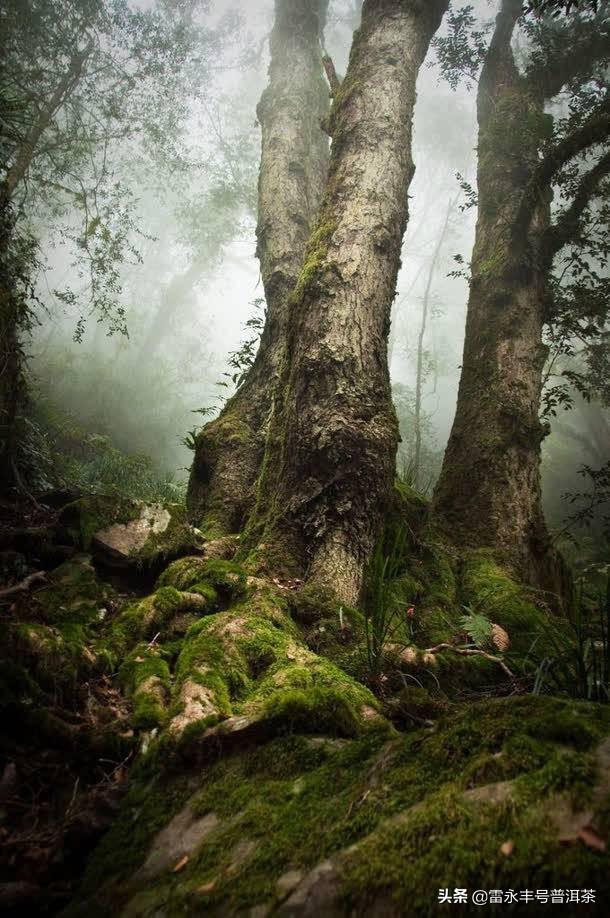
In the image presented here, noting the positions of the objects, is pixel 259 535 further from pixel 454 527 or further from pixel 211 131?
pixel 211 131

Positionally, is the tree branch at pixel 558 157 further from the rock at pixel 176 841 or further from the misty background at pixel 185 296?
the rock at pixel 176 841

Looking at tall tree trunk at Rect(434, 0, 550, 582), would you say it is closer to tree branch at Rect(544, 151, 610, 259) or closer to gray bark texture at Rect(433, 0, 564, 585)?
gray bark texture at Rect(433, 0, 564, 585)

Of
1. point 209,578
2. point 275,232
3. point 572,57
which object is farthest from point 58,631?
point 572,57

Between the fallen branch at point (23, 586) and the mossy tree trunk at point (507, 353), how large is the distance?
3.46 meters

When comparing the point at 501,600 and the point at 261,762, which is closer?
the point at 261,762

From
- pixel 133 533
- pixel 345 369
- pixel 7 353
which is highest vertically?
pixel 7 353

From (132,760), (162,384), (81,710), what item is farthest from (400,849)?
(162,384)

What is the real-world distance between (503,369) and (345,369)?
247 centimetres

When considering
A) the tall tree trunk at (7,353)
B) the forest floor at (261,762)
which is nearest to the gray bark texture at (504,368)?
the forest floor at (261,762)

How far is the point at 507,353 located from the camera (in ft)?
16.9

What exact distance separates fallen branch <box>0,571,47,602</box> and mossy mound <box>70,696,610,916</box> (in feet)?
3.83

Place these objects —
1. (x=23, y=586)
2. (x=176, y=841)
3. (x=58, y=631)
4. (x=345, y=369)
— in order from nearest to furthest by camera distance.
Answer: (x=176, y=841)
(x=58, y=631)
(x=23, y=586)
(x=345, y=369)

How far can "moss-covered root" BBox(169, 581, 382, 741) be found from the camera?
153 cm

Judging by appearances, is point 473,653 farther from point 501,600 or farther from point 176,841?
point 176,841
